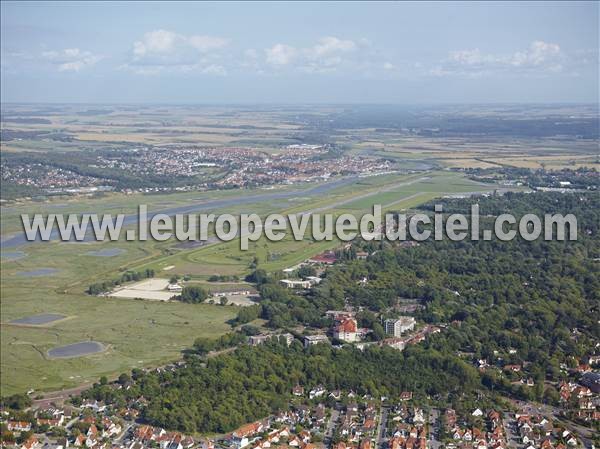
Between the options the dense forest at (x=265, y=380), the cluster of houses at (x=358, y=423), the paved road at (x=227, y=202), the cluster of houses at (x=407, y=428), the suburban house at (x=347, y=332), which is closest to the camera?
the cluster of houses at (x=407, y=428)

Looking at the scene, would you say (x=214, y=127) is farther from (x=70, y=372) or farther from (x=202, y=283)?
(x=70, y=372)

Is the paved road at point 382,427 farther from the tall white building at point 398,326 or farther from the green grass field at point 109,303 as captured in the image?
the green grass field at point 109,303

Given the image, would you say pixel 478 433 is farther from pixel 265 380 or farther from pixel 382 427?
pixel 265 380

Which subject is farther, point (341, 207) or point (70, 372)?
point (341, 207)

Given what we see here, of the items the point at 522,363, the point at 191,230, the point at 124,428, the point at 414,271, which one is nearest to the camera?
the point at 124,428

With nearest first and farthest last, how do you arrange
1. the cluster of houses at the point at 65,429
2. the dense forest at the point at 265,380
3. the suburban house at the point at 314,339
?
1. the cluster of houses at the point at 65,429
2. the dense forest at the point at 265,380
3. the suburban house at the point at 314,339

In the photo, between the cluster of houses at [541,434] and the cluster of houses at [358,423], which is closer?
the cluster of houses at [541,434]

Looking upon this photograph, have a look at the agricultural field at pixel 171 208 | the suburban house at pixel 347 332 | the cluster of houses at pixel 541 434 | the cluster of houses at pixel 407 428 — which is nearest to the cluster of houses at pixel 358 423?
the cluster of houses at pixel 407 428

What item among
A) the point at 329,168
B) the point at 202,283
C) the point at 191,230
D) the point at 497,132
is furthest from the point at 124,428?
the point at 497,132
